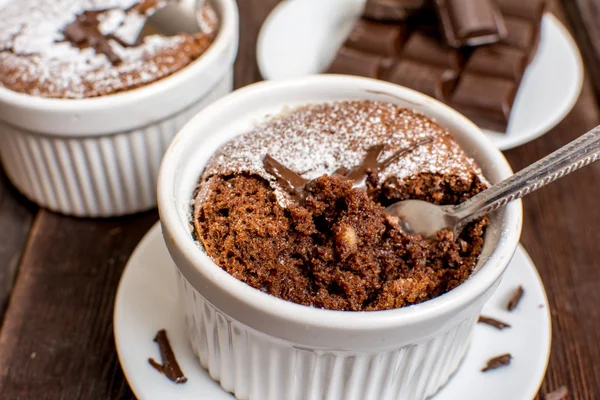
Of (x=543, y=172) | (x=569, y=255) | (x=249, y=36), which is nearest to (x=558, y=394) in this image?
(x=569, y=255)

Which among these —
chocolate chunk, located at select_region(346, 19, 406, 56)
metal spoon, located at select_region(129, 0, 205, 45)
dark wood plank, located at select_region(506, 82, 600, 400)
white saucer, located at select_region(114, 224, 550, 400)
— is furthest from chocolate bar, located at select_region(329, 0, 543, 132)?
white saucer, located at select_region(114, 224, 550, 400)

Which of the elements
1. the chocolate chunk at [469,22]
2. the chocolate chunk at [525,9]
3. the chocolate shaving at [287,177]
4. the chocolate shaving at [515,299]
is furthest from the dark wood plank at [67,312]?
the chocolate chunk at [525,9]

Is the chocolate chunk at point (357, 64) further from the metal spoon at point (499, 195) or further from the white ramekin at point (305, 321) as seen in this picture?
the metal spoon at point (499, 195)

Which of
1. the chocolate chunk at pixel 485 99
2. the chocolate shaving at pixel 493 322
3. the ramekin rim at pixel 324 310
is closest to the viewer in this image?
the ramekin rim at pixel 324 310

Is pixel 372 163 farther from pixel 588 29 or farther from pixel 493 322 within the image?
pixel 588 29

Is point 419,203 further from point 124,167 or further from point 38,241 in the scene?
point 38,241

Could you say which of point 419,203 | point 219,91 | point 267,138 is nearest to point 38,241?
point 219,91

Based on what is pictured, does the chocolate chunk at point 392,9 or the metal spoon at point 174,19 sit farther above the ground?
the metal spoon at point 174,19

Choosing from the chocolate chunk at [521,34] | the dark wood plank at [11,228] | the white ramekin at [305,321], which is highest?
the white ramekin at [305,321]
